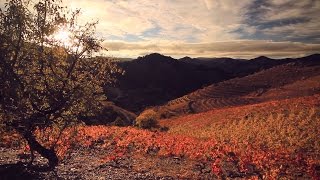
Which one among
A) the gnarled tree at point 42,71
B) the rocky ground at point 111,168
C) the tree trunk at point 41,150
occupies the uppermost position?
the gnarled tree at point 42,71

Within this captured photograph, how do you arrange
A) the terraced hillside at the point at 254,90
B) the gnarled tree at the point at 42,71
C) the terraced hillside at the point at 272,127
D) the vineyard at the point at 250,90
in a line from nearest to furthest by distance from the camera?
the gnarled tree at the point at 42,71 → the terraced hillside at the point at 272,127 → the terraced hillside at the point at 254,90 → the vineyard at the point at 250,90

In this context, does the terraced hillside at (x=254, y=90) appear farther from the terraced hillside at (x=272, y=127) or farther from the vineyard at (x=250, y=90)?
the terraced hillside at (x=272, y=127)

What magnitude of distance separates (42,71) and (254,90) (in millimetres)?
88642

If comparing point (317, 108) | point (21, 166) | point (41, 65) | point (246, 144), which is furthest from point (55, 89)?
point (317, 108)

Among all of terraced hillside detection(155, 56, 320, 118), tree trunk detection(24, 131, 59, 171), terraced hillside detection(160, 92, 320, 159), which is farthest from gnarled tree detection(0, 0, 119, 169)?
terraced hillside detection(155, 56, 320, 118)

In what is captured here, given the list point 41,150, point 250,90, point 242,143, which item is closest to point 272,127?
point 242,143

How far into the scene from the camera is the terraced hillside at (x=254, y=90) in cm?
8238

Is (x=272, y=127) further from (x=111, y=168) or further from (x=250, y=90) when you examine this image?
(x=250, y=90)

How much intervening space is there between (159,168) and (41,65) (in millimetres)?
11351

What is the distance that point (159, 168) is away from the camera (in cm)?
2639

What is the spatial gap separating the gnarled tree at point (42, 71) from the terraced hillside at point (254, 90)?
5974 centimetres

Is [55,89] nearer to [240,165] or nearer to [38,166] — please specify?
[38,166]

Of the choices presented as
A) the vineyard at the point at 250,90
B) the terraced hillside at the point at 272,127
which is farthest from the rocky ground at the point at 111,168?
the vineyard at the point at 250,90

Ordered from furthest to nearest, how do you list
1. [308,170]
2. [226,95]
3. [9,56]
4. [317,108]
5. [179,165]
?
1. [226,95]
2. [317,108]
3. [179,165]
4. [308,170]
5. [9,56]
